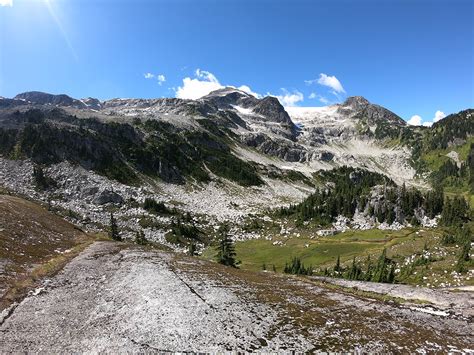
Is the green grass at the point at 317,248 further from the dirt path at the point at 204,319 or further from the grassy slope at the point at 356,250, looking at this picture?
the dirt path at the point at 204,319

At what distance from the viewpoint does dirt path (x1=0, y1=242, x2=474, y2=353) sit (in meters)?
23.0

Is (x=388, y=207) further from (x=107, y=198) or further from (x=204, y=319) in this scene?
(x=204, y=319)

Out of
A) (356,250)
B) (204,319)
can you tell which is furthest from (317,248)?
(204,319)

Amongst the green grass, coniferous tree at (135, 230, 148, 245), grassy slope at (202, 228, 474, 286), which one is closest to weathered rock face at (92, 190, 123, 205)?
coniferous tree at (135, 230, 148, 245)

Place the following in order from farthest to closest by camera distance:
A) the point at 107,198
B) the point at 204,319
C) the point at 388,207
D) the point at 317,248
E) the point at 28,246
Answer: the point at 388,207 < the point at 107,198 < the point at 317,248 < the point at 28,246 < the point at 204,319

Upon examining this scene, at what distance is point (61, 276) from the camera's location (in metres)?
37.6

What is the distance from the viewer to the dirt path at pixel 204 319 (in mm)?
23000

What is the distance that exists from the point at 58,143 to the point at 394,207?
163 m

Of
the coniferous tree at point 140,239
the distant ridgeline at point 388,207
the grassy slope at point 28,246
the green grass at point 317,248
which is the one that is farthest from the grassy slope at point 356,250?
the grassy slope at point 28,246

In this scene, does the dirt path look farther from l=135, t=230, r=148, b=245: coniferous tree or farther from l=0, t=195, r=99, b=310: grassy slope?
l=135, t=230, r=148, b=245: coniferous tree

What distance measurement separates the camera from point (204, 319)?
26.8m

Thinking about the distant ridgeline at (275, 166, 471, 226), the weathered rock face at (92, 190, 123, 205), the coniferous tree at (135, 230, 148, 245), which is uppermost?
the distant ridgeline at (275, 166, 471, 226)

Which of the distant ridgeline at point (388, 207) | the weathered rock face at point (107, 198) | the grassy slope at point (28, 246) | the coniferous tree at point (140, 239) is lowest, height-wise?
the coniferous tree at point (140, 239)

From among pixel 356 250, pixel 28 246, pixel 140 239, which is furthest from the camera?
pixel 356 250
